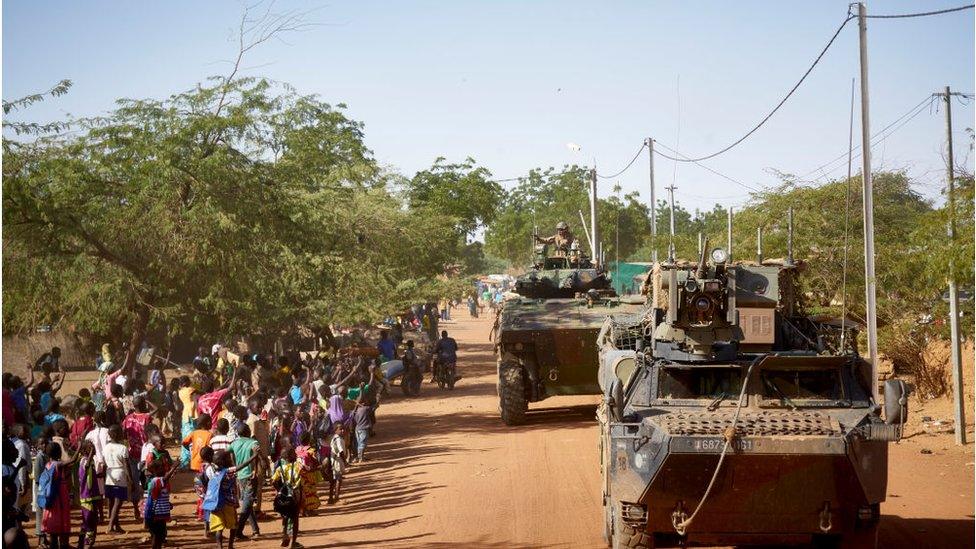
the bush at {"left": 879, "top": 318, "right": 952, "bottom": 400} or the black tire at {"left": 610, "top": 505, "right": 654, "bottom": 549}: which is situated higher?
the bush at {"left": 879, "top": 318, "right": 952, "bottom": 400}

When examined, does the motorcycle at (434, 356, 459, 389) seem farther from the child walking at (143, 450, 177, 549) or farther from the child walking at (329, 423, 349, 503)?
the child walking at (143, 450, 177, 549)

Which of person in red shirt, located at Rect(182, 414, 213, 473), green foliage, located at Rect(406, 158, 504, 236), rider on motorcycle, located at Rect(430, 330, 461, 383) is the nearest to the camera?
person in red shirt, located at Rect(182, 414, 213, 473)

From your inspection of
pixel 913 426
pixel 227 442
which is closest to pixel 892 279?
pixel 913 426

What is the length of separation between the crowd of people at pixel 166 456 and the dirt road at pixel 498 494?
455mm

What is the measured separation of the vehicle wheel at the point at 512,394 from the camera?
60.0 feet

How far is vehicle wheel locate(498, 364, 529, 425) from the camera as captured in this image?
18.3 m

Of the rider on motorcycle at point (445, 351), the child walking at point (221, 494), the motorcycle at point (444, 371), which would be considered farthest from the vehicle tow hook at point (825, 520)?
the motorcycle at point (444, 371)

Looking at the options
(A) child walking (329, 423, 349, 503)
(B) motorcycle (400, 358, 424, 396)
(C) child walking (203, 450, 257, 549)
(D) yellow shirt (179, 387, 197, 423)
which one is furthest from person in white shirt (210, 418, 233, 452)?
(B) motorcycle (400, 358, 424, 396)

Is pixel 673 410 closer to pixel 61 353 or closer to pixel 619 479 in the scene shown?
pixel 619 479

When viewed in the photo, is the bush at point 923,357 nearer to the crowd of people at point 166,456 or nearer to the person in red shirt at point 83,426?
the crowd of people at point 166,456

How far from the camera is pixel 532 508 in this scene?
1203 cm

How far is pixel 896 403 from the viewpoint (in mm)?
8391

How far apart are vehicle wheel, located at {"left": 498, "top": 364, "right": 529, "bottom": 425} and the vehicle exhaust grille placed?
9.47 meters

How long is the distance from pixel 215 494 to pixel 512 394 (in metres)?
9.05
